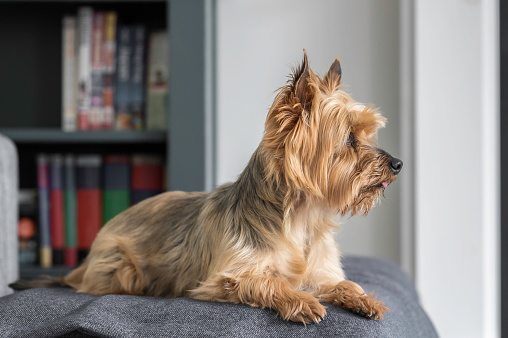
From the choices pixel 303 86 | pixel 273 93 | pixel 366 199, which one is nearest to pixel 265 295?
pixel 366 199

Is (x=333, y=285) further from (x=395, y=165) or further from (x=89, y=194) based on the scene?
(x=89, y=194)

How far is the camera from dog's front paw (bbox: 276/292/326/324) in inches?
37.9

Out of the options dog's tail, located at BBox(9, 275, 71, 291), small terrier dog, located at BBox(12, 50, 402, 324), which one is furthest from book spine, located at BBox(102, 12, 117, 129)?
small terrier dog, located at BBox(12, 50, 402, 324)

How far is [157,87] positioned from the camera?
2131 millimetres

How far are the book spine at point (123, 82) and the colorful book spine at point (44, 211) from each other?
34 centimetres

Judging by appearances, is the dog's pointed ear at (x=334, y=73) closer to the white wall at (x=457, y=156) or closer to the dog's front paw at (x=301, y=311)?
the dog's front paw at (x=301, y=311)

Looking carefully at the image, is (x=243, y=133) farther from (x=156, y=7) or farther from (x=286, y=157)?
(x=286, y=157)

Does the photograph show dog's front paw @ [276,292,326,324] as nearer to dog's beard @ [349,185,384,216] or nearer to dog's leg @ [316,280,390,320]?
dog's leg @ [316,280,390,320]

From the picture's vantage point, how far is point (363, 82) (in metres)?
2.46

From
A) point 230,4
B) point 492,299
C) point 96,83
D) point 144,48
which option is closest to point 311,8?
point 230,4

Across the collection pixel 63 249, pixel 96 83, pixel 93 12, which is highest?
pixel 93 12

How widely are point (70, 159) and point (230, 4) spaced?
97 centimetres

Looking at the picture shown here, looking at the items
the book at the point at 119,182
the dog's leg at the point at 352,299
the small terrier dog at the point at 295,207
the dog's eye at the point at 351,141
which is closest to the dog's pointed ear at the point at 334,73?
the small terrier dog at the point at 295,207

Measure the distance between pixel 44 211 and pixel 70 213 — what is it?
0.32 feet
